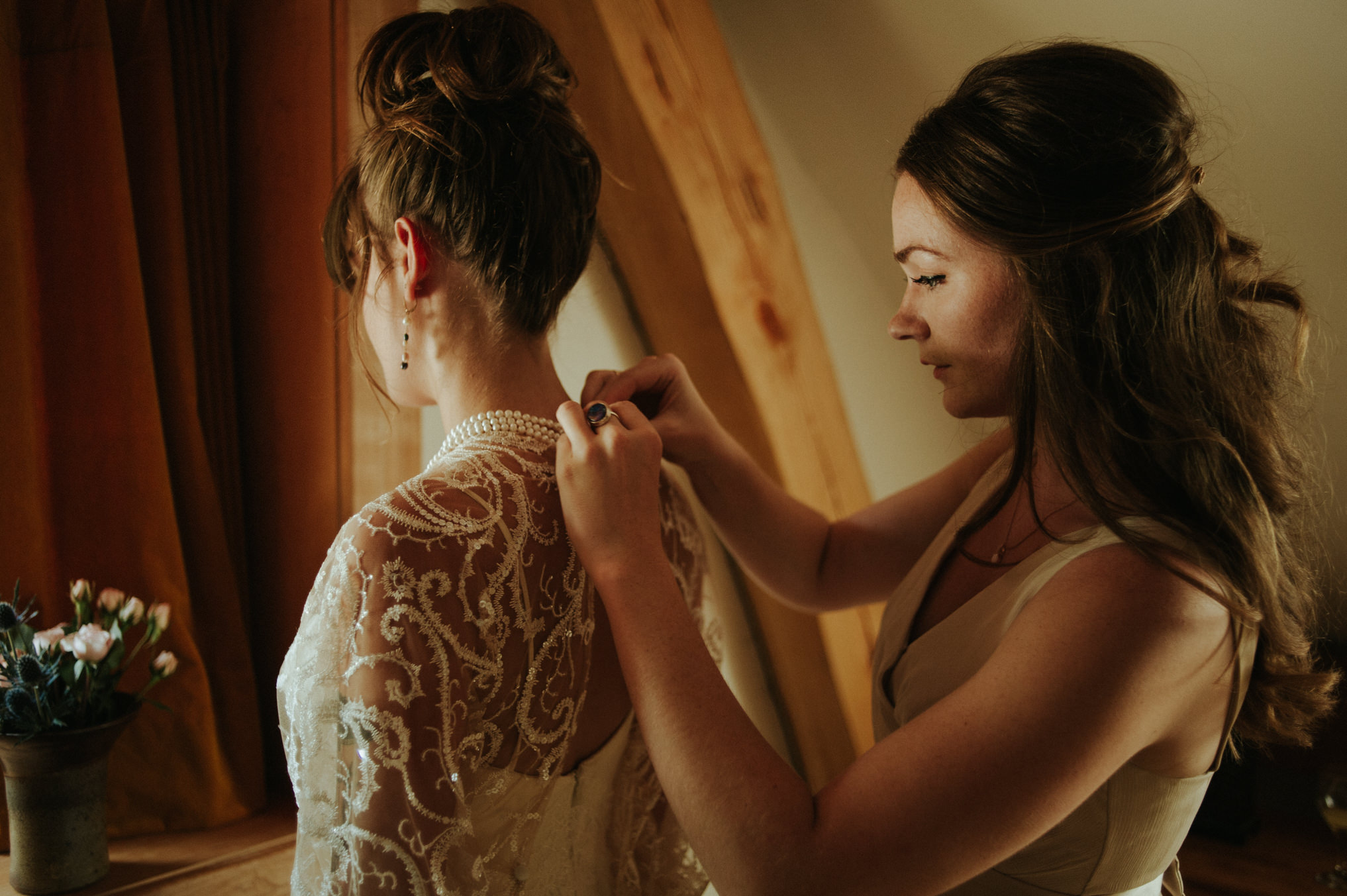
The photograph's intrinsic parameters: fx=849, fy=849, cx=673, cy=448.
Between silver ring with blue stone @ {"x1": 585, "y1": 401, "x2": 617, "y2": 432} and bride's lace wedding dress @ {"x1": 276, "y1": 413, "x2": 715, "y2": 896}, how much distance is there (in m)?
0.07

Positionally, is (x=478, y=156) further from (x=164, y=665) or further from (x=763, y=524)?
(x=164, y=665)

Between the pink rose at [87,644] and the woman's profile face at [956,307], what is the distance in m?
1.06

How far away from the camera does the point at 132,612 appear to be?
116cm

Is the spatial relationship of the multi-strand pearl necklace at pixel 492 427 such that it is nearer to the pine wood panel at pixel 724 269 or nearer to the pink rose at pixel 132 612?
the pink rose at pixel 132 612

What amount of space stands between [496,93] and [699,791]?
72 centimetres

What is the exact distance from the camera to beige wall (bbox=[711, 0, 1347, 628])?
1.39 metres

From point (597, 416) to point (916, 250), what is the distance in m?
0.40

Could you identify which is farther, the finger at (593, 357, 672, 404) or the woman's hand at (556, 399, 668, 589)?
the finger at (593, 357, 672, 404)

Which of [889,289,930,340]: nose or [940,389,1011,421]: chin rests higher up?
[889,289,930,340]: nose

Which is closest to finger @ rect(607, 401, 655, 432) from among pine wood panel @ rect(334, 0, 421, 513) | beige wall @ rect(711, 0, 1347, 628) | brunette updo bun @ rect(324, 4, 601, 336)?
brunette updo bun @ rect(324, 4, 601, 336)

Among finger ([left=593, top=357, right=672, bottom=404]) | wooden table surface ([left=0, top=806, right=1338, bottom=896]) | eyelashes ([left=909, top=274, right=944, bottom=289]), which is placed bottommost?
wooden table surface ([left=0, top=806, right=1338, bottom=896])

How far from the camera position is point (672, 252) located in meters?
1.72

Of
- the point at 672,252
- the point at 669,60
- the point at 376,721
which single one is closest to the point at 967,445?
the point at 672,252

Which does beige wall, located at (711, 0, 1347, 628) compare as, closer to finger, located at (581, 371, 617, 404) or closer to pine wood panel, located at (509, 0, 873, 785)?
pine wood panel, located at (509, 0, 873, 785)
